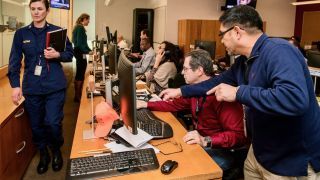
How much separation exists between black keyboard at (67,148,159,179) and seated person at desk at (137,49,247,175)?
0.35 metres

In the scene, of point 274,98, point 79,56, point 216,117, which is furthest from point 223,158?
point 79,56

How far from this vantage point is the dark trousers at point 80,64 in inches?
225

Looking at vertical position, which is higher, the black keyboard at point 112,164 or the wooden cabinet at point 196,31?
the wooden cabinet at point 196,31

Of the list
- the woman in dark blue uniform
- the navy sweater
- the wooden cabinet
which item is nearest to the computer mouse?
the navy sweater

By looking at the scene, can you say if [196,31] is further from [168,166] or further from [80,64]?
[168,166]

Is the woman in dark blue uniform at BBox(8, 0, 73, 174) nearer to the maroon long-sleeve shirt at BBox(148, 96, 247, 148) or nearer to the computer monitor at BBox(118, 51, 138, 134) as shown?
the maroon long-sleeve shirt at BBox(148, 96, 247, 148)

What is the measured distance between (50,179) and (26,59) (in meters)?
1.14

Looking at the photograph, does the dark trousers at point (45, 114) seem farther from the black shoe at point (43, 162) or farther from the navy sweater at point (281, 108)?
the navy sweater at point (281, 108)

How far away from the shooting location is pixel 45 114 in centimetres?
288

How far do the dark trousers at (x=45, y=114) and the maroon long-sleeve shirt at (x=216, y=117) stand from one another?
970mm

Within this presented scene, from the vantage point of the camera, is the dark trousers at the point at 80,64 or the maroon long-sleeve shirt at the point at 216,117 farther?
the dark trousers at the point at 80,64

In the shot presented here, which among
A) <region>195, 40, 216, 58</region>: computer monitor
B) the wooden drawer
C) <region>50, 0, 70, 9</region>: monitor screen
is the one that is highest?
<region>50, 0, 70, 9</region>: monitor screen

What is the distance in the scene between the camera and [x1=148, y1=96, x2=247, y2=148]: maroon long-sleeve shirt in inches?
72.0

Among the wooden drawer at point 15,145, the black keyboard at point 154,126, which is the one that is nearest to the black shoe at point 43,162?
the wooden drawer at point 15,145
